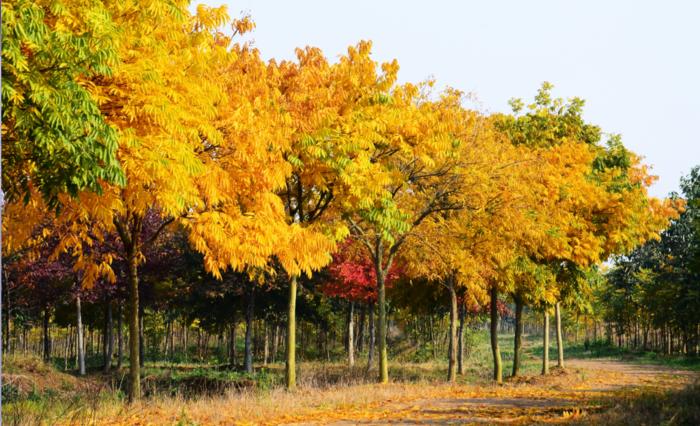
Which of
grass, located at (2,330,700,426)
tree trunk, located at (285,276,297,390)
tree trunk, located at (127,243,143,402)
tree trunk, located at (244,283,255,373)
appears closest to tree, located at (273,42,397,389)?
tree trunk, located at (285,276,297,390)

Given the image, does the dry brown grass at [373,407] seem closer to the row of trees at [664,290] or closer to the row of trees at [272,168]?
the row of trees at [272,168]

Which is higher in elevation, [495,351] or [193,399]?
[495,351]

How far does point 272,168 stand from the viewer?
15.5 m

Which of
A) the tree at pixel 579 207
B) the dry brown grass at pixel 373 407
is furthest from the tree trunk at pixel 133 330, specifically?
the tree at pixel 579 207

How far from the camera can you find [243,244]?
47.6 ft

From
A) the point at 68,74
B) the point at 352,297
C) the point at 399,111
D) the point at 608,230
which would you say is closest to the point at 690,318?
the point at 608,230

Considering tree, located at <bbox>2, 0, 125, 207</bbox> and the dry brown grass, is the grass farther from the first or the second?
tree, located at <bbox>2, 0, 125, 207</bbox>

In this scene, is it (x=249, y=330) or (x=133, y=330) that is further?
(x=249, y=330)

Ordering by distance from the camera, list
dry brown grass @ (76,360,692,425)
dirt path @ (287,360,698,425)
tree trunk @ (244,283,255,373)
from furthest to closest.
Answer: tree trunk @ (244,283,255,373), dirt path @ (287,360,698,425), dry brown grass @ (76,360,692,425)

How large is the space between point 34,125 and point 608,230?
24205 mm

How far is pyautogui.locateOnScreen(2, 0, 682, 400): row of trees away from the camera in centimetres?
918

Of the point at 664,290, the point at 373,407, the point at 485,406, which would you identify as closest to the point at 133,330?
the point at 373,407

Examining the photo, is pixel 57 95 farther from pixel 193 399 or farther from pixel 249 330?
pixel 249 330

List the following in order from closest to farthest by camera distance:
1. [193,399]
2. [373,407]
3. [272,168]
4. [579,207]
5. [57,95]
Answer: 1. [57,95]
2. [272,168]
3. [373,407]
4. [193,399]
5. [579,207]
